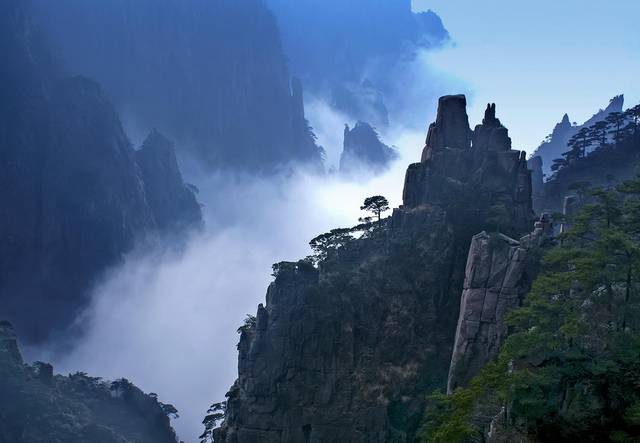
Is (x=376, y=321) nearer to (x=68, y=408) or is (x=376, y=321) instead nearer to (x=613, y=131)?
(x=68, y=408)

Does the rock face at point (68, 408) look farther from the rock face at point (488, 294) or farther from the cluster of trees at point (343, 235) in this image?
the rock face at point (488, 294)

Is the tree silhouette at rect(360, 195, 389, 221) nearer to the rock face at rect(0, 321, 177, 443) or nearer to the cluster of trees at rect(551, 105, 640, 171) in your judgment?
the cluster of trees at rect(551, 105, 640, 171)

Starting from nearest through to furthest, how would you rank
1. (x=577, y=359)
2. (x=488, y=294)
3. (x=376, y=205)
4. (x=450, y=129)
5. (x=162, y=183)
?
(x=577, y=359)
(x=488, y=294)
(x=450, y=129)
(x=376, y=205)
(x=162, y=183)

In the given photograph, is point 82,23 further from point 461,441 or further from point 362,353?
point 461,441

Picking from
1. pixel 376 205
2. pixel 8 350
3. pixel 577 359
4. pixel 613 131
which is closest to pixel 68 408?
pixel 8 350

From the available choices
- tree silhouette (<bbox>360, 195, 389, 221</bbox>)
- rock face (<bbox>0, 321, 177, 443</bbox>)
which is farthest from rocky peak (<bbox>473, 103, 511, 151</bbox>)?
rock face (<bbox>0, 321, 177, 443</bbox>)

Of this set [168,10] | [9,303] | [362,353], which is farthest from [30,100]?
[362,353]

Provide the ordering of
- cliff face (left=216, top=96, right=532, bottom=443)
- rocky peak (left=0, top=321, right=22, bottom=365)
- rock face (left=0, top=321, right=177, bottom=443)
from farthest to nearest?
rocky peak (left=0, top=321, right=22, bottom=365) < rock face (left=0, top=321, right=177, bottom=443) < cliff face (left=216, top=96, right=532, bottom=443)
